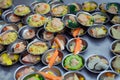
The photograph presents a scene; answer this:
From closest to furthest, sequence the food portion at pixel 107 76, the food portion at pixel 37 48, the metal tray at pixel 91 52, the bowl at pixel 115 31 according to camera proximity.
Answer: the food portion at pixel 107 76 < the metal tray at pixel 91 52 < the food portion at pixel 37 48 < the bowl at pixel 115 31

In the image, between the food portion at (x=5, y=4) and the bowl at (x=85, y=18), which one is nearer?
the bowl at (x=85, y=18)

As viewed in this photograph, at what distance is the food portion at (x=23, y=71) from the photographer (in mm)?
2195

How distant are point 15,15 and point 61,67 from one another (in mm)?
890

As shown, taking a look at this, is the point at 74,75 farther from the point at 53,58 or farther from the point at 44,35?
A: the point at 44,35

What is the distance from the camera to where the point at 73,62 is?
223 centimetres

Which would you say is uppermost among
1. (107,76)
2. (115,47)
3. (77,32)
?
(77,32)

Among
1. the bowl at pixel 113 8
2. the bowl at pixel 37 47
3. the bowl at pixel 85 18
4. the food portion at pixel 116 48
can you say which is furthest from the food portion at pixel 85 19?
the bowl at pixel 37 47

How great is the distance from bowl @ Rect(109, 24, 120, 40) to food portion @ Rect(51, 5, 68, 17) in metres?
0.54

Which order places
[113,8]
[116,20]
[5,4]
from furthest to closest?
[5,4] < [113,8] < [116,20]

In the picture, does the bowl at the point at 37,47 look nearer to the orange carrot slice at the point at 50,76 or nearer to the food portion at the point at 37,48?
the food portion at the point at 37,48

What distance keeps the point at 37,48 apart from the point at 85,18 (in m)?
0.61

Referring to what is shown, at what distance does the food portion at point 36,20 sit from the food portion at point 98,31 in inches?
20.0

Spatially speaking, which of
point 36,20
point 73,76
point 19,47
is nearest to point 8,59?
point 19,47

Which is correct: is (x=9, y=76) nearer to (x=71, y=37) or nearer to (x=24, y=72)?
(x=24, y=72)
